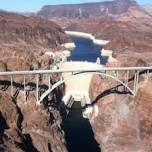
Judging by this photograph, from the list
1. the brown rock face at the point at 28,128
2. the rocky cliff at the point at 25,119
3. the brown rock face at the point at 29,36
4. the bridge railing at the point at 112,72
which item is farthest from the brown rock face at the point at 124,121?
the brown rock face at the point at 29,36

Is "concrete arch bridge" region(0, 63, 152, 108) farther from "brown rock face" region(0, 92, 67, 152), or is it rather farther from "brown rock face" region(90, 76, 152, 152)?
"brown rock face" region(0, 92, 67, 152)

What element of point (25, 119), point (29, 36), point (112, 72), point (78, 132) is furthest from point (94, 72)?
point (29, 36)

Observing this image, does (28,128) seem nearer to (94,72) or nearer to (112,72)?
(94,72)

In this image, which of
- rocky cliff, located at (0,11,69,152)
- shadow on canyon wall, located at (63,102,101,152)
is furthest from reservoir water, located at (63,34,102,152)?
rocky cliff, located at (0,11,69,152)

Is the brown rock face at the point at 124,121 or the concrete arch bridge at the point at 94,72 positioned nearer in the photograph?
the brown rock face at the point at 124,121

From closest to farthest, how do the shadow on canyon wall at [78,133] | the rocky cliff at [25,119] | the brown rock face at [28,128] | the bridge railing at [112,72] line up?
the brown rock face at [28,128] → the rocky cliff at [25,119] → the shadow on canyon wall at [78,133] → the bridge railing at [112,72]

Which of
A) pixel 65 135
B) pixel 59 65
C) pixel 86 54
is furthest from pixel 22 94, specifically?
pixel 86 54

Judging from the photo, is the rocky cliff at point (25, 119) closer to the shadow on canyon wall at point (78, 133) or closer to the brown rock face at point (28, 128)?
the brown rock face at point (28, 128)

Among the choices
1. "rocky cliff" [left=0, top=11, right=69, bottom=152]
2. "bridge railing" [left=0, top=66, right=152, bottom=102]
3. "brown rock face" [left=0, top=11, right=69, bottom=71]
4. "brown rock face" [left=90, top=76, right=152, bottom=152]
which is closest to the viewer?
"rocky cliff" [left=0, top=11, right=69, bottom=152]
